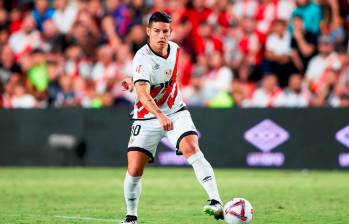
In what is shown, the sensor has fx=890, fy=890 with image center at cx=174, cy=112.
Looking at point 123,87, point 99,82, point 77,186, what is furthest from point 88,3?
point 123,87

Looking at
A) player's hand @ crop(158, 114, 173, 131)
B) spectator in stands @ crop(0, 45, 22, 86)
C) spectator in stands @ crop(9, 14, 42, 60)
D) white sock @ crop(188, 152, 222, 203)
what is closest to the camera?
player's hand @ crop(158, 114, 173, 131)

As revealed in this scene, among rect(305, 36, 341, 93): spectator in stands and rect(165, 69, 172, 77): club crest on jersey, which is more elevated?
rect(305, 36, 341, 93): spectator in stands

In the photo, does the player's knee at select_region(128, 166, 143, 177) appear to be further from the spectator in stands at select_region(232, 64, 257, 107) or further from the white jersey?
the spectator in stands at select_region(232, 64, 257, 107)

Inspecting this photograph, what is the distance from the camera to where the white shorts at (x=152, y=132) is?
33.0ft

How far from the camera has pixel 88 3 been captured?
23.4m

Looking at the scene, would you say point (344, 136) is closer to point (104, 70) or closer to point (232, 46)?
point (232, 46)

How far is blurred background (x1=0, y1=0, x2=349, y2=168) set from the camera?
750 inches

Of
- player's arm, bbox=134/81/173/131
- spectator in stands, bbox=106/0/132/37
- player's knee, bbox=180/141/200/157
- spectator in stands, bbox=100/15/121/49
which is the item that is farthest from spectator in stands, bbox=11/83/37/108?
player's knee, bbox=180/141/200/157

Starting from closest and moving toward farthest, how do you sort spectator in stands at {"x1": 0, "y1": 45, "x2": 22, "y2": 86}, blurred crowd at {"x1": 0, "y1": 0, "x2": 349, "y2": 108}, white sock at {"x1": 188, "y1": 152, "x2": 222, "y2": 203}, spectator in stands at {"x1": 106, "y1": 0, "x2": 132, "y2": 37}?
white sock at {"x1": 188, "y1": 152, "x2": 222, "y2": 203} < blurred crowd at {"x1": 0, "y1": 0, "x2": 349, "y2": 108} < spectator in stands at {"x1": 0, "y1": 45, "x2": 22, "y2": 86} < spectator in stands at {"x1": 106, "y1": 0, "x2": 132, "y2": 37}

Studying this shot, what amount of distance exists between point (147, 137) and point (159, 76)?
0.71m

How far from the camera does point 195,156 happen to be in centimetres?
982

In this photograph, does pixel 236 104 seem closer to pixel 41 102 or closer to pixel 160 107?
pixel 41 102

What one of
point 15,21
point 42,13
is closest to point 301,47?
point 42,13

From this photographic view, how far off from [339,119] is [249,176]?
2376mm
